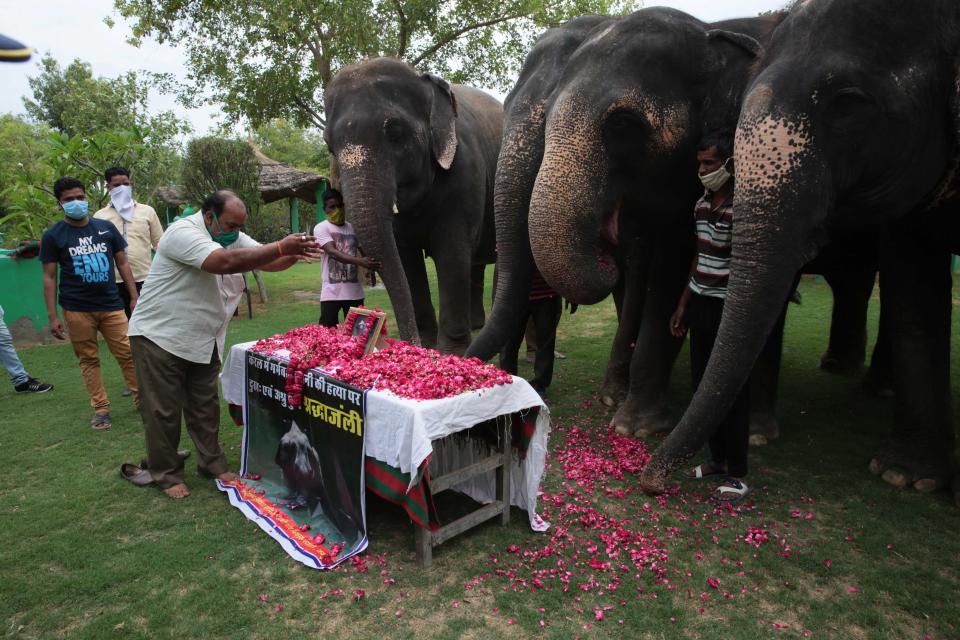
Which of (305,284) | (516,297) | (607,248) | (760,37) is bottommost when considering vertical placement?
(305,284)

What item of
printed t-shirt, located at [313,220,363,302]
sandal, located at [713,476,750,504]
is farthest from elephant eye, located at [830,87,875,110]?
printed t-shirt, located at [313,220,363,302]

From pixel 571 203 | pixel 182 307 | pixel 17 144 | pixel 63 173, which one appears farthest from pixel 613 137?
pixel 17 144

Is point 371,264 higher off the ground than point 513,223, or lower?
lower

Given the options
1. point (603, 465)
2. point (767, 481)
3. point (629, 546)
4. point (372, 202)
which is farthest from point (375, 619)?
point (372, 202)

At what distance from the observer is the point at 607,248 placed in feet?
13.2

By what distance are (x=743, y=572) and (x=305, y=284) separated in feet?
48.3

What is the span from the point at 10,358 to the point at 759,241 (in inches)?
286

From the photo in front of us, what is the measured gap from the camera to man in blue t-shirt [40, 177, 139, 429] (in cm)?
515

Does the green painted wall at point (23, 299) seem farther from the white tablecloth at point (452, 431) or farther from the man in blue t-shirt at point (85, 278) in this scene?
the white tablecloth at point (452, 431)

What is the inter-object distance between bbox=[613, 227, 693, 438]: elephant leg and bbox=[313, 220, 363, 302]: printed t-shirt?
279 centimetres

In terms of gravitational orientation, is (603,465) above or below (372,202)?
below

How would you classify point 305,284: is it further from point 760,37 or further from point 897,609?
point 897,609

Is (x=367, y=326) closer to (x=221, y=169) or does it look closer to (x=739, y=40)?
(x=739, y=40)

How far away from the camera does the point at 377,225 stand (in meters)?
5.25
